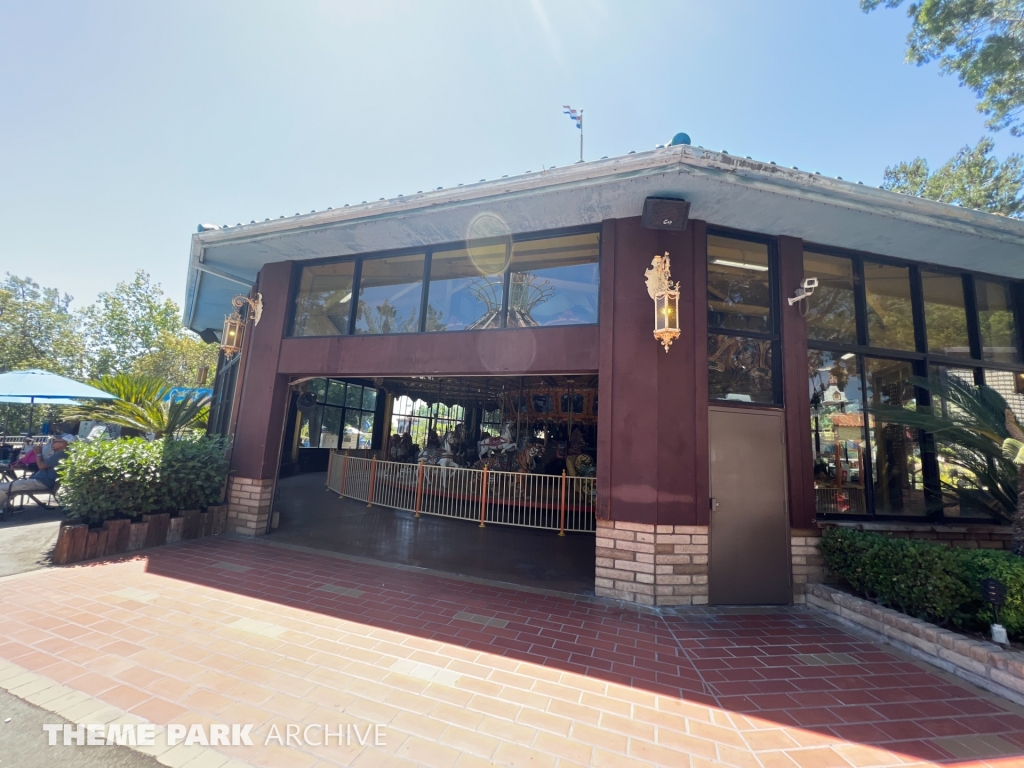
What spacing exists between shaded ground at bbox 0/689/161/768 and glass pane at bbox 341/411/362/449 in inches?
523

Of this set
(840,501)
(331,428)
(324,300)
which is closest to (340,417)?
(331,428)

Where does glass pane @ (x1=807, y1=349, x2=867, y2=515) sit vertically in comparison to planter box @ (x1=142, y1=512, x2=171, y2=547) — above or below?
above

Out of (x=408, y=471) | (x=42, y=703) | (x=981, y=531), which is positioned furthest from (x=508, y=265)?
(x=981, y=531)

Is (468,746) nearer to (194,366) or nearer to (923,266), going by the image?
(923,266)

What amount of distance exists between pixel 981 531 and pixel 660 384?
4.79 meters

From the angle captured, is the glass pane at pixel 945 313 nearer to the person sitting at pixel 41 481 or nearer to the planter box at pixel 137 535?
the planter box at pixel 137 535

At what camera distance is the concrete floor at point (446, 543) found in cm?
554

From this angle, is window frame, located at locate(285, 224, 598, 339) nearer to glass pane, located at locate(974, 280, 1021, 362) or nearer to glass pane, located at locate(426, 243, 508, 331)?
glass pane, located at locate(426, 243, 508, 331)

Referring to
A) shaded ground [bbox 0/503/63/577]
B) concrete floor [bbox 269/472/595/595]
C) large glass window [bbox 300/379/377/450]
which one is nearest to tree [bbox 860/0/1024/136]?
concrete floor [bbox 269/472/595/595]

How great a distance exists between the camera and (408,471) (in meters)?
8.93

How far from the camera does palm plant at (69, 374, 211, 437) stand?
666 cm

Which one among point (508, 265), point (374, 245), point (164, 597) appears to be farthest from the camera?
point (374, 245)

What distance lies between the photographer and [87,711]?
249 centimetres

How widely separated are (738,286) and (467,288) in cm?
366
